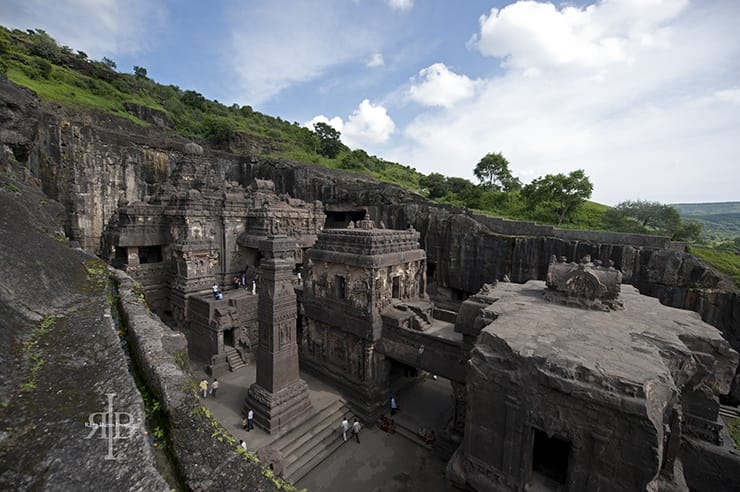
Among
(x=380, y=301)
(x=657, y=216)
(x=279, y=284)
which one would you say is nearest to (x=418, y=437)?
(x=380, y=301)

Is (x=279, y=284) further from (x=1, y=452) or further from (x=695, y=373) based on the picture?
(x=695, y=373)

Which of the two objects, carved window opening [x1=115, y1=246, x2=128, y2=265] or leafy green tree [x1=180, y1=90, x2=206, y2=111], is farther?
leafy green tree [x1=180, y1=90, x2=206, y2=111]

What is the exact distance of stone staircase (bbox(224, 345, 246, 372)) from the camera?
52.0ft

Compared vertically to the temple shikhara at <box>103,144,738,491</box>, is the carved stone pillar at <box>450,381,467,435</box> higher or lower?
lower

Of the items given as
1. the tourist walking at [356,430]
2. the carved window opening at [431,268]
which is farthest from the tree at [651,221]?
the tourist walking at [356,430]

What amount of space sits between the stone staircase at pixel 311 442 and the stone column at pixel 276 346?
0.44 metres

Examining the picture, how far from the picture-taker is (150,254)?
2045 centimetres

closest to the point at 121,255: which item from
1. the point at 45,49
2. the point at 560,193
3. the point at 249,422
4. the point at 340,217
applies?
the point at 249,422

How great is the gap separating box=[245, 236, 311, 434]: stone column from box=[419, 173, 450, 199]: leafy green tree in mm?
33709

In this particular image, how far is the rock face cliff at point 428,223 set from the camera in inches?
647

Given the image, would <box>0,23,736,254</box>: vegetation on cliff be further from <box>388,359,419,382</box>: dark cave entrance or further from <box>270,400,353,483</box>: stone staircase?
<box>270,400,353,483</box>: stone staircase

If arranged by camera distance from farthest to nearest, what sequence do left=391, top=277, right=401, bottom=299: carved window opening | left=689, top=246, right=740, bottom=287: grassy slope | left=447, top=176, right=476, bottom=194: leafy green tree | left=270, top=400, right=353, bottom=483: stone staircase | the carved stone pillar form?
left=447, top=176, right=476, bottom=194: leafy green tree, left=689, top=246, right=740, bottom=287: grassy slope, left=391, top=277, right=401, bottom=299: carved window opening, the carved stone pillar, left=270, top=400, right=353, bottom=483: stone staircase

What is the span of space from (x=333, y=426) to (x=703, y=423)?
1143cm

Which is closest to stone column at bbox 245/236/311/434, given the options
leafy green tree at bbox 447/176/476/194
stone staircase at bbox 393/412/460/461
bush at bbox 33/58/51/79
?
stone staircase at bbox 393/412/460/461
